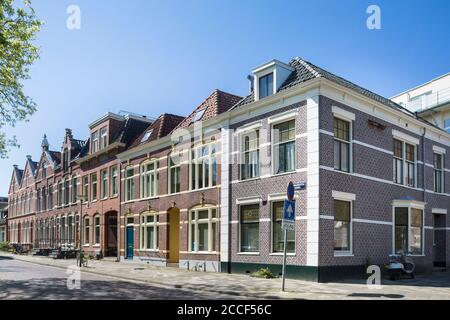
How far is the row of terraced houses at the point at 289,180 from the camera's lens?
17.9 metres

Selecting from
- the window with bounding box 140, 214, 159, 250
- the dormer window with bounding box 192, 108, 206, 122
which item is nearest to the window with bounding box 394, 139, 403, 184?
the dormer window with bounding box 192, 108, 206, 122

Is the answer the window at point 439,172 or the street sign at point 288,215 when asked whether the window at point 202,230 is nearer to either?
the street sign at point 288,215

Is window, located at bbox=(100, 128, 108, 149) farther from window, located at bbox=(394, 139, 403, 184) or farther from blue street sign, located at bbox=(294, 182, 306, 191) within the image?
window, located at bbox=(394, 139, 403, 184)

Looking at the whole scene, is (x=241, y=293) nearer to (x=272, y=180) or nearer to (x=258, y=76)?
(x=272, y=180)

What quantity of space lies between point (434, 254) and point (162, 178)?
15.7 metres

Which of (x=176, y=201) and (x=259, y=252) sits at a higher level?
(x=176, y=201)

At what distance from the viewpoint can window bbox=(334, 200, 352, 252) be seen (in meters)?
18.1

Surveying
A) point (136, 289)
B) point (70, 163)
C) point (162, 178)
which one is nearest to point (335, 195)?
point (136, 289)

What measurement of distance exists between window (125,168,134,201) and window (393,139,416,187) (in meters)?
Result: 16.8

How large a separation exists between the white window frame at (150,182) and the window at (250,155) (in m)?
8.26

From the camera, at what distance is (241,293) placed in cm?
1435

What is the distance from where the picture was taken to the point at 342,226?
1836 cm

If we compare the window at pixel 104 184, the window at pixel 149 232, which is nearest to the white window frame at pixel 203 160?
the window at pixel 149 232

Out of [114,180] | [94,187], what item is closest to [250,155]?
[114,180]
